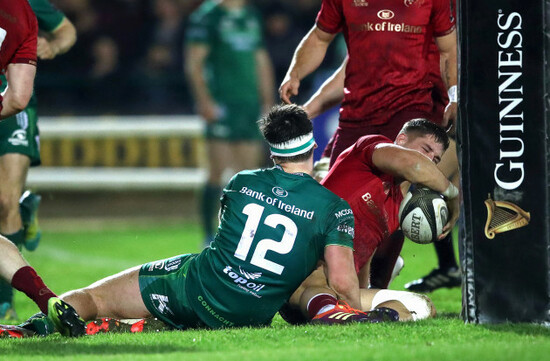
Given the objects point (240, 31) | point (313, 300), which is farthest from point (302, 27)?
point (313, 300)

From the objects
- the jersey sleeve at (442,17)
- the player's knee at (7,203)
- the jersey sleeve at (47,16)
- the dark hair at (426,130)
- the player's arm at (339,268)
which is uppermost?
the jersey sleeve at (47,16)

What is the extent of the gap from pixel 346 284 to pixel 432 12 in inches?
100

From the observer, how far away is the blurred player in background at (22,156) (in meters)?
8.27

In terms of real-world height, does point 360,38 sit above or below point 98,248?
above

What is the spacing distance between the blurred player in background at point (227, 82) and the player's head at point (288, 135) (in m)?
6.61

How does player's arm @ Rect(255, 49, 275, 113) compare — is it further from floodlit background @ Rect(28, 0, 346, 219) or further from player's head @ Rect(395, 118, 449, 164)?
player's head @ Rect(395, 118, 449, 164)

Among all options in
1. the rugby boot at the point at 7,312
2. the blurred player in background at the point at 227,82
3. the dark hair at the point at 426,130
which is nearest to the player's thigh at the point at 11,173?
the rugby boot at the point at 7,312

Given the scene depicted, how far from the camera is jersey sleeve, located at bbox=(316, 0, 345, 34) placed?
26.8ft

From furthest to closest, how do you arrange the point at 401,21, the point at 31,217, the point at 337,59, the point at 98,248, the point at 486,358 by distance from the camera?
the point at 337,59 < the point at 98,248 < the point at 31,217 < the point at 401,21 < the point at 486,358

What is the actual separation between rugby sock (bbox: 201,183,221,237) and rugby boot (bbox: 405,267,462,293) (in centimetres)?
446

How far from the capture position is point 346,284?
6227mm

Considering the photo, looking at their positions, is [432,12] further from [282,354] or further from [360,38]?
[282,354]

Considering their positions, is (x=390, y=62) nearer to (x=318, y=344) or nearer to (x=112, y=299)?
(x=112, y=299)

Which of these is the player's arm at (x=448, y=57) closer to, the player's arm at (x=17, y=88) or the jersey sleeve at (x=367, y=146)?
the jersey sleeve at (x=367, y=146)
